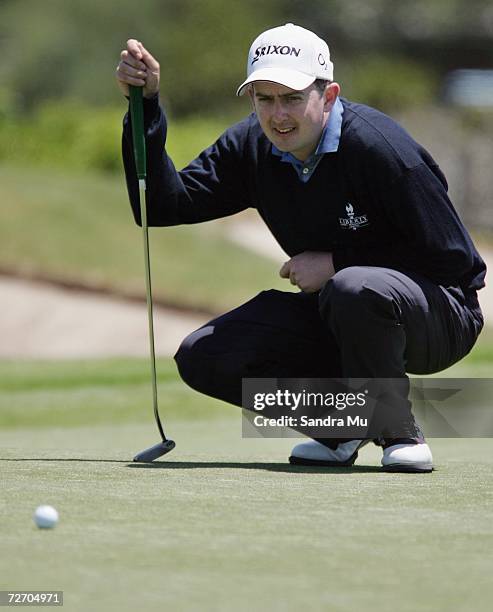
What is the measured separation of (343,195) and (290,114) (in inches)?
12.3

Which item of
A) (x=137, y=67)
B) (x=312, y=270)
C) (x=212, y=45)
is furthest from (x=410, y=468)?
(x=212, y=45)

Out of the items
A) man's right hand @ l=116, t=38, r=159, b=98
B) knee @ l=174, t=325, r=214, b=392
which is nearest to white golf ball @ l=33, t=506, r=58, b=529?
knee @ l=174, t=325, r=214, b=392

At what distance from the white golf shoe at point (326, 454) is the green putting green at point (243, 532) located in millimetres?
110

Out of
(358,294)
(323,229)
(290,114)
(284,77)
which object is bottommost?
(358,294)

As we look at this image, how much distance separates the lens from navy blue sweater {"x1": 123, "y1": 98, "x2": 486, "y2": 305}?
13.8 feet

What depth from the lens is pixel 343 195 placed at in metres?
4.32

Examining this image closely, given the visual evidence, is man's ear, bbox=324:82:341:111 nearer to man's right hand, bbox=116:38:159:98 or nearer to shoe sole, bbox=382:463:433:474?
man's right hand, bbox=116:38:159:98

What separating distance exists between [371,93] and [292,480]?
30.8m

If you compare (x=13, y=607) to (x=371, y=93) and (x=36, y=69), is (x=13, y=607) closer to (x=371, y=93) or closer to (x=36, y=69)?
(x=371, y=93)

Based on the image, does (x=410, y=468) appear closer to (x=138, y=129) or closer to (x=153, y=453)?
(x=153, y=453)

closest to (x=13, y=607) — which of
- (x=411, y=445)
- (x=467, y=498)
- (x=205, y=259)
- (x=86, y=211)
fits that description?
(x=467, y=498)

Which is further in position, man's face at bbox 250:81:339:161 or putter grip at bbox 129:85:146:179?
putter grip at bbox 129:85:146:179

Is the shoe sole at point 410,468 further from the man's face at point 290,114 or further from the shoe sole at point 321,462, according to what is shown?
the man's face at point 290,114

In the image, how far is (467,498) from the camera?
3.52 meters
